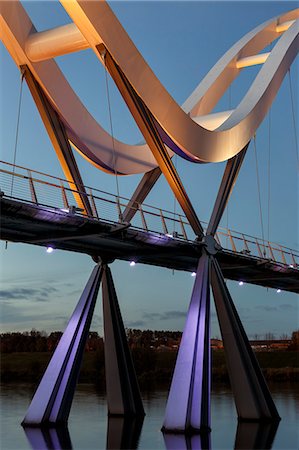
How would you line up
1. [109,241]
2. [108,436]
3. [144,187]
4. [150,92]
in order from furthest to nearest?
[144,187] → [109,241] → [150,92] → [108,436]

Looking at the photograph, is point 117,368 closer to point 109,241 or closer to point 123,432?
point 123,432

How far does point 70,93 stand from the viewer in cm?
2828

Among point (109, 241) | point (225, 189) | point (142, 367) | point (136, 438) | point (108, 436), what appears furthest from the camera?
point (142, 367)

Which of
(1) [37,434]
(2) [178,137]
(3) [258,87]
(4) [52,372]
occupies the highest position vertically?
(3) [258,87]

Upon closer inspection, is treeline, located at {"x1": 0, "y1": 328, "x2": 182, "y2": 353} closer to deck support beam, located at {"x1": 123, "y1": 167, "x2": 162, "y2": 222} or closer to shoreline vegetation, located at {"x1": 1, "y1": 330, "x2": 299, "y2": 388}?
shoreline vegetation, located at {"x1": 1, "y1": 330, "x2": 299, "y2": 388}

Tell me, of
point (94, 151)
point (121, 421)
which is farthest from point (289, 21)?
point (121, 421)

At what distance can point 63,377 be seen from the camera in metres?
26.0

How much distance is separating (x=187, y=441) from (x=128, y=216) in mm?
9927

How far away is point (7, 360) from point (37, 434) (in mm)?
56785

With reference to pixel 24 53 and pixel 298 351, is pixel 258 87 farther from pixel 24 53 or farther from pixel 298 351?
pixel 298 351

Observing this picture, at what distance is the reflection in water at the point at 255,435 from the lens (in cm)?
2153

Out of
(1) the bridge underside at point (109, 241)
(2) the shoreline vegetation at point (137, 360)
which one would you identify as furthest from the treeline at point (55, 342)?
(1) the bridge underside at point (109, 241)

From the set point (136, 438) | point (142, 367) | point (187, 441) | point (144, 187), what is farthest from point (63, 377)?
point (142, 367)

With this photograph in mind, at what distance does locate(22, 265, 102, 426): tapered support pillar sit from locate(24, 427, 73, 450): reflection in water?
653 millimetres
